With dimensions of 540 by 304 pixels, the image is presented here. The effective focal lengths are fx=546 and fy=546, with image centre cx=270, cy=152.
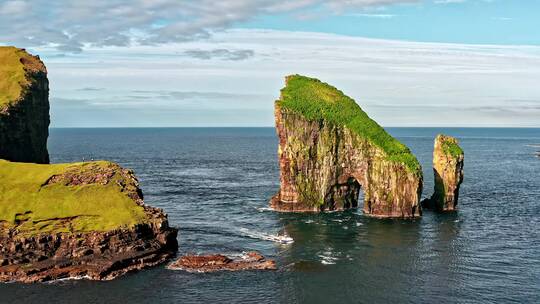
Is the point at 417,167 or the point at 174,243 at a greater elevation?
the point at 417,167

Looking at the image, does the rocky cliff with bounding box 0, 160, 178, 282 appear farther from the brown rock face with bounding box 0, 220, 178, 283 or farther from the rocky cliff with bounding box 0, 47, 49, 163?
the rocky cliff with bounding box 0, 47, 49, 163

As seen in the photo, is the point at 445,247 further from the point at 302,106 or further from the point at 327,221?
the point at 302,106

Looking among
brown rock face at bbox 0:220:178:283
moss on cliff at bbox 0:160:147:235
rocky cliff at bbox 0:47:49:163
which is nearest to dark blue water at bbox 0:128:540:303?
brown rock face at bbox 0:220:178:283

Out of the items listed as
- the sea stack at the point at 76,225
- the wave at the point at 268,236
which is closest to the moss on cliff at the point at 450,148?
the wave at the point at 268,236

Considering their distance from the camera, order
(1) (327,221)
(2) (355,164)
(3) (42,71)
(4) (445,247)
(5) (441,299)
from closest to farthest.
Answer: (5) (441,299), (4) (445,247), (1) (327,221), (2) (355,164), (3) (42,71)

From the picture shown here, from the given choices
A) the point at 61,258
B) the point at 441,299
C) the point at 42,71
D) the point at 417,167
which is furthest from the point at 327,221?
the point at 42,71

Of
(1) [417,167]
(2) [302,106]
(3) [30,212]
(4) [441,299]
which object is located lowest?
(4) [441,299]
